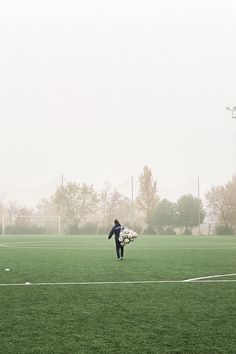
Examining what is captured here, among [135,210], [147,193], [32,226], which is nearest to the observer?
[32,226]

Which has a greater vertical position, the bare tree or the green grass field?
the bare tree

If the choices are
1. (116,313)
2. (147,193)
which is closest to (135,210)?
(147,193)

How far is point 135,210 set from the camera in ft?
300

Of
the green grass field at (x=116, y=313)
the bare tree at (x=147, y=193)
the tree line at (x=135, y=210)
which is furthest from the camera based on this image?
the bare tree at (x=147, y=193)

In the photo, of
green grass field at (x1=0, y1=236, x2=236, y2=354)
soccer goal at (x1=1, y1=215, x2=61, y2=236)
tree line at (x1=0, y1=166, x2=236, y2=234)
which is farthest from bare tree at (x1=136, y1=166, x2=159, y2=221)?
green grass field at (x1=0, y1=236, x2=236, y2=354)

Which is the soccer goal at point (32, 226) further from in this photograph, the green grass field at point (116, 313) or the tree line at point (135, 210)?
the green grass field at point (116, 313)

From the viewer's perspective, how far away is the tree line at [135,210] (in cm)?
7362

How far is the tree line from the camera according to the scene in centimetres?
7362

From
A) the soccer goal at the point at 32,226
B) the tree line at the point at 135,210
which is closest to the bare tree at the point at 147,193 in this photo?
the tree line at the point at 135,210

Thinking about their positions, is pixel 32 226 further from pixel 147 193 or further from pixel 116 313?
pixel 116 313

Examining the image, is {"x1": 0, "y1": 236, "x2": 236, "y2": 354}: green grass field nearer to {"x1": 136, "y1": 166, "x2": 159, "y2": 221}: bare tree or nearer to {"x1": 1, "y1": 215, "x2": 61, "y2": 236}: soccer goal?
{"x1": 1, "y1": 215, "x2": 61, "y2": 236}: soccer goal

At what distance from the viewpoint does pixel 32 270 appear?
52.9 ft

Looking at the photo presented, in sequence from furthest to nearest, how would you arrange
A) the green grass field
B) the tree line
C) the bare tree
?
the bare tree, the tree line, the green grass field

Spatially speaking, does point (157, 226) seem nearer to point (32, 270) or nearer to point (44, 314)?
point (32, 270)
